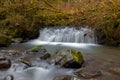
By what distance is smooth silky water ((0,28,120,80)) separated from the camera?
7.61 m

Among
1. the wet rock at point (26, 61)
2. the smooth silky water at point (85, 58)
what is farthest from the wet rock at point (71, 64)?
the wet rock at point (26, 61)

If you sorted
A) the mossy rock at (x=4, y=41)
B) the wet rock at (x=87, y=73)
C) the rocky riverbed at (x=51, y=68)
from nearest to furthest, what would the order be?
the wet rock at (x=87, y=73)
the rocky riverbed at (x=51, y=68)
the mossy rock at (x=4, y=41)

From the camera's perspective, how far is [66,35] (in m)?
13.5

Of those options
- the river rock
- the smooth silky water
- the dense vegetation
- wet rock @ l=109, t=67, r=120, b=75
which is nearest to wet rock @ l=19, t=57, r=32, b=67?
the smooth silky water

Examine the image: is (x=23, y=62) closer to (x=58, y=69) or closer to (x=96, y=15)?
(x=58, y=69)

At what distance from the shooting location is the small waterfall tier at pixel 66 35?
1312cm

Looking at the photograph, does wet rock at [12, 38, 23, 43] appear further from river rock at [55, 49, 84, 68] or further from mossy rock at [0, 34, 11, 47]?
river rock at [55, 49, 84, 68]

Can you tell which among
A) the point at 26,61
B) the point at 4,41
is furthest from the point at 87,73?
the point at 4,41

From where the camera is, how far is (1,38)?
11.9m

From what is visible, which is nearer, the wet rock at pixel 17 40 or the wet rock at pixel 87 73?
the wet rock at pixel 87 73

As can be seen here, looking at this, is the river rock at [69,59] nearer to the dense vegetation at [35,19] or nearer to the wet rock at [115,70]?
the wet rock at [115,70]

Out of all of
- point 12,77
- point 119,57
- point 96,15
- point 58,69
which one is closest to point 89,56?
point 119,57

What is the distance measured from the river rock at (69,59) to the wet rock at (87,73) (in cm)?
47

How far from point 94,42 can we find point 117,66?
4.69 m
